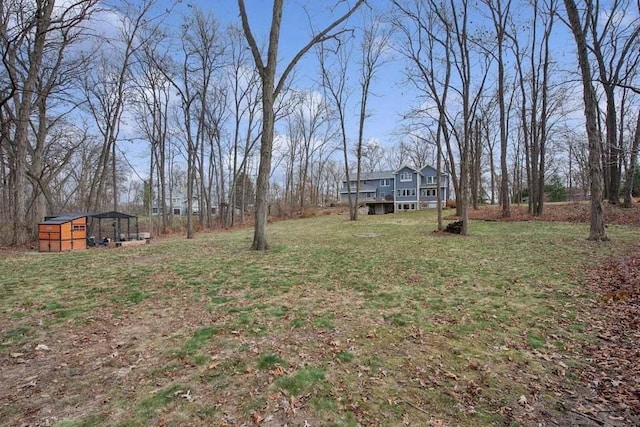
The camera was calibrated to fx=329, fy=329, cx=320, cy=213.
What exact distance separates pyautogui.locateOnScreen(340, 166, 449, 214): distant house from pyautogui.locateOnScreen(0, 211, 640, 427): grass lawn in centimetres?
3587

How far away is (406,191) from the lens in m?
43.5

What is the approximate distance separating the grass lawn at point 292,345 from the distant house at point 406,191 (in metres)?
35.9

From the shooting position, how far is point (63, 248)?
12.4 meters

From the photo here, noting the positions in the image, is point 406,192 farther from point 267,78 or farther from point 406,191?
point 267,78

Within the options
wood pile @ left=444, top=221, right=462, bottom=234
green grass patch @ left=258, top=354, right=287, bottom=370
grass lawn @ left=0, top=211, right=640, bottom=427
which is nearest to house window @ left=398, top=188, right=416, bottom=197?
wood pile @ left=444, top=221, right=462, bottom=234

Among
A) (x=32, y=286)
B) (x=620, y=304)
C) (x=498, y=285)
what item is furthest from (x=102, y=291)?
(x=620, y=304)

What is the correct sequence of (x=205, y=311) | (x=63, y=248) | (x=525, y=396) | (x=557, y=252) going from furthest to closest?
(x=63, y=248), (x=557, y=252), (x=205, y=311), (x=525, y=396)

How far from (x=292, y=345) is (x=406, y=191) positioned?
1639 inches

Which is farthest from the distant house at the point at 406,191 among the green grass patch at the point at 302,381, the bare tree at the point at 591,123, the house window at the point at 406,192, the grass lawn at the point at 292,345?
the green grass patch at the point at 302,381

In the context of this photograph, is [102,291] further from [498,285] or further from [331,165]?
[331,165]

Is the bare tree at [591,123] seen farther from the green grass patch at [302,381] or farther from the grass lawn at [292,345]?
the green grass patch at [302,381]

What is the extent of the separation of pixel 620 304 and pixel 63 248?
1605 centimetres

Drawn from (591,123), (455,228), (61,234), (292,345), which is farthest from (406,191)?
(292,345)

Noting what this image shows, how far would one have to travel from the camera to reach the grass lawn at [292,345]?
8.88 feet
